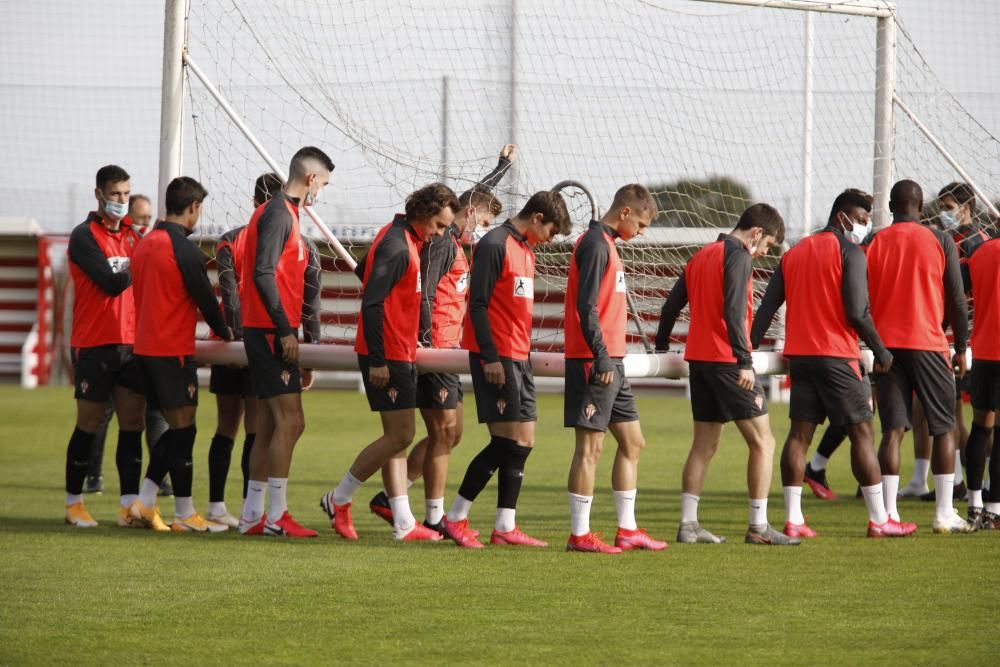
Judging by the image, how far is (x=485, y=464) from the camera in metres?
8.21

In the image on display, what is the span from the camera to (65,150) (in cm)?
2047

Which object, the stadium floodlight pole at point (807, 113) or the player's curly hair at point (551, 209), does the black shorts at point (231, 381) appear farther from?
the stadium floodlight pole at point (807, 113)

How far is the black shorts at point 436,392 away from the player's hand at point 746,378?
185cm

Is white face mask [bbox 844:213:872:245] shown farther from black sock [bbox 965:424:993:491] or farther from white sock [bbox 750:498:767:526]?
white sock [bbox 750:498:767:526]

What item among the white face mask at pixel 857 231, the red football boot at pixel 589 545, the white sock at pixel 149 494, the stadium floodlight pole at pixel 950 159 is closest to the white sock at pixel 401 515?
the red football boot at pixel 589 545

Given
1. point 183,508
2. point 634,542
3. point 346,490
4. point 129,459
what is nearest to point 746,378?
point 634,542

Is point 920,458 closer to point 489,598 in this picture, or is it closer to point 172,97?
point 489,598

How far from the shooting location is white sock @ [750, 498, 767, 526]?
8.38m

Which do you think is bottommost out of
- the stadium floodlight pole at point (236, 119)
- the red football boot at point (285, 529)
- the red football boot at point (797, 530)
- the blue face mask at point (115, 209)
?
the red football boot at point (285, 529)

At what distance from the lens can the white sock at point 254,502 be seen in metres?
8.64

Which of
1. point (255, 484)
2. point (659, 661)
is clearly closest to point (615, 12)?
point (255, 484)

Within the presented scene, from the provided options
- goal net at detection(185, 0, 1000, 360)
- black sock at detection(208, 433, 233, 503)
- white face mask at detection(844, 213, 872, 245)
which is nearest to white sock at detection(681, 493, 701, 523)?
white face mask at detection(844, 213, 872, 245)

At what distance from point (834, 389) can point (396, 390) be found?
2.80 meters

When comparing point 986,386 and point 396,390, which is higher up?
point 986,386
